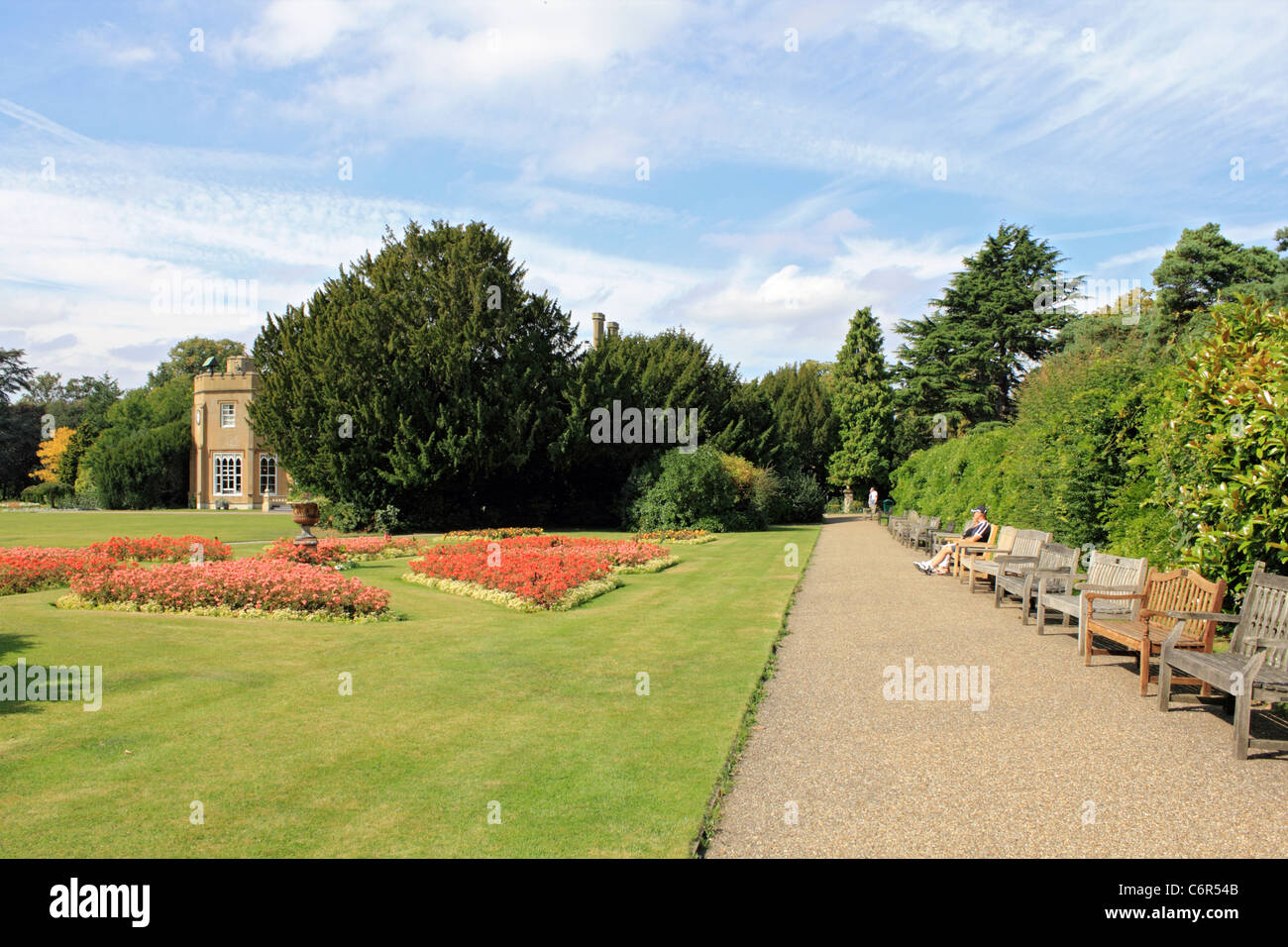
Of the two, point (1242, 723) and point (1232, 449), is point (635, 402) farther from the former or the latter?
point (1242, 723)

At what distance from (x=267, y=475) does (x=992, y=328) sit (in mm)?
42588

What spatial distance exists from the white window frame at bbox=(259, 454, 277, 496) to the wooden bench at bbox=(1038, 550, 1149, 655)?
153 ft

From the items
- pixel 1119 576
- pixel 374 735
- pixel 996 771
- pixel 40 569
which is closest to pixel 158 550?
pixel 40 569

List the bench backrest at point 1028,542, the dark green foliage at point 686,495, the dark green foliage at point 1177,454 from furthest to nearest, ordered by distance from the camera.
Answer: the dark green foliage at point 686,495, the bench backrest at point 1028,542, the dark green foliage at point 1177,454

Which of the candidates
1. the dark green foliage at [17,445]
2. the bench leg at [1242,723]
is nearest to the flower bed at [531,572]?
the bench leg at [1242,723]

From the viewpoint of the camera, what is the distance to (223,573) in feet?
36.8

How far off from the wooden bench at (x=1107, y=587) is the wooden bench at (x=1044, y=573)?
1.08 feet

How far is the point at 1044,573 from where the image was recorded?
35.5 feet

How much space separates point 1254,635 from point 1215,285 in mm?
32418

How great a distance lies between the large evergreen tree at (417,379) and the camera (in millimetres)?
28797

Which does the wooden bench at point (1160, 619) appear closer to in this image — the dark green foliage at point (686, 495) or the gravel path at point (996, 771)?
the gravel path at point (996, 771)

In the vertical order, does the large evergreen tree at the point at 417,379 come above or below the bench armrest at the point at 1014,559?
above
